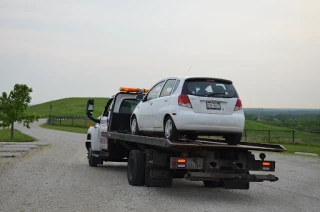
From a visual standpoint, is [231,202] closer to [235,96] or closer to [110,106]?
[235,96]

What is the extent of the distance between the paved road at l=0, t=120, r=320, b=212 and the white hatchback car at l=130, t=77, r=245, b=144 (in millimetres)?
1343

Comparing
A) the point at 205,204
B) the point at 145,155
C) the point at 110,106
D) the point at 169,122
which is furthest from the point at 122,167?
the point at 205,204

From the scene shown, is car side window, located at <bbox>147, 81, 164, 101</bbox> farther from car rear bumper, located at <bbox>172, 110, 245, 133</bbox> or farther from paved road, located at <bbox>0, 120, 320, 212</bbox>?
paved road, located at <bbox>0, 120, 320, 212</bbox>

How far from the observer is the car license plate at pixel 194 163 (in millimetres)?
10531

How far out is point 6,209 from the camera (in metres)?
8.81

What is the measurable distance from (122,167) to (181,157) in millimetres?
7304

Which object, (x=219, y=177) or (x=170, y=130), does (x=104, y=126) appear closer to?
(x=170, y=130)

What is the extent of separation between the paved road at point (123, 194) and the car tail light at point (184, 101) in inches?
75.7

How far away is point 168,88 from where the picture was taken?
11.8 m

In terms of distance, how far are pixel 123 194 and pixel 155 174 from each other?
1.12 meters

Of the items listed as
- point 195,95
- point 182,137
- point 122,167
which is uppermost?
point 195,95

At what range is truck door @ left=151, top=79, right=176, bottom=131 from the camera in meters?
11.5

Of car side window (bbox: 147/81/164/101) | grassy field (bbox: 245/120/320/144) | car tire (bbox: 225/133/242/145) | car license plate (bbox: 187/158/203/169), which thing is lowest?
grassy field (bbox: 245/120/320/144)

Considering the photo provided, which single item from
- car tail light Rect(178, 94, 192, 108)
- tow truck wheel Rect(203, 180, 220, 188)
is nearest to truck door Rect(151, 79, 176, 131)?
car tail light Rect(178, 94, 192, 108)
